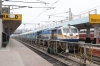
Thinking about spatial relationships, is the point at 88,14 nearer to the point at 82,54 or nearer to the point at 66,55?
the point at 66,55

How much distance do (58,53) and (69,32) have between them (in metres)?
4.51

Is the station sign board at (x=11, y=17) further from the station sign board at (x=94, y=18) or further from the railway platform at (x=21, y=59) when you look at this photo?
the railway platform at (x=21, y=59)

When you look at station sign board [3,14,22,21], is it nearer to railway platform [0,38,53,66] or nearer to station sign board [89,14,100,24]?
station sign board [89,14,100,24]

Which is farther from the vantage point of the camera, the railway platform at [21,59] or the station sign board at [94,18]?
the station sign board at [94,18]

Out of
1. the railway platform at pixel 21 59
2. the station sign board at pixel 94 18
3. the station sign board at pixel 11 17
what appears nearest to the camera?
the railway platform at pixel 21 59

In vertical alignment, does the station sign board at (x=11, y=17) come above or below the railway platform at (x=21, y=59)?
above

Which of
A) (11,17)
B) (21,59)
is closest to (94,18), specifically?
(11,17)

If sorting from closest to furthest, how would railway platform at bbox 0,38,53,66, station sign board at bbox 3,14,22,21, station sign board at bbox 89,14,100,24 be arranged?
railway platform at bbox 0,38,53,66 → station sign board at bbox 89,14,100,24 → station sign board at bbox 3,14,22,21

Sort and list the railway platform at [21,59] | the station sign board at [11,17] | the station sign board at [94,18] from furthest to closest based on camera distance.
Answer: the station sign board at [11,17] → the station sign board at [94,18] → the railway platform at [21,59]

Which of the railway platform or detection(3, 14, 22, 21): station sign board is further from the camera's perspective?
detection(3, 14, 22, 21): station sign board

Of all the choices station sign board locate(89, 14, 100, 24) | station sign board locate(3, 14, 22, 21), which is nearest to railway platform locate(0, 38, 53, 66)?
station sign board locate(3, 14, 22, 21)

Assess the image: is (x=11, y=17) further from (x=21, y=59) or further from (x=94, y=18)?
(x=21, y=59)

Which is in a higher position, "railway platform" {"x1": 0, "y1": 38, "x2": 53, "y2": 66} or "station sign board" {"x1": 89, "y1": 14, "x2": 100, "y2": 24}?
"station sign board" {"x1": 89, "y1": 14, "x2": 100, "y2": 24}

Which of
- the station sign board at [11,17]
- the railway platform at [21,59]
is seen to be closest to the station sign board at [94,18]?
the station sign board at [11,17]
